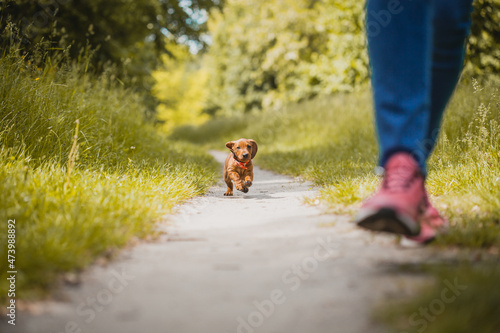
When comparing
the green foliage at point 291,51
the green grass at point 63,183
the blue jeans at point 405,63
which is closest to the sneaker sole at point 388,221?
the blue jeans at point 405,63

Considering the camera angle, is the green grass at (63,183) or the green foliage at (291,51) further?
the green foliage at (291,51)

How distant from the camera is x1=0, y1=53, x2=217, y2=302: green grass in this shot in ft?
5.04

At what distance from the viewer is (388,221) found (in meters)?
1.63

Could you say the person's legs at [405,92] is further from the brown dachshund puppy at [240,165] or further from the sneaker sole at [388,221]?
the brown dachshund puppy at [240,165]

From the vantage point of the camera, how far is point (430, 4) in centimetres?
185

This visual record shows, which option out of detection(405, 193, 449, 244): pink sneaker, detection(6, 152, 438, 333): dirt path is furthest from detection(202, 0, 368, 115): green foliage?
detection(6, 152, 438, 333): dirt path

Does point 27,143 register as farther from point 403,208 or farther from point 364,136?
point 364,136

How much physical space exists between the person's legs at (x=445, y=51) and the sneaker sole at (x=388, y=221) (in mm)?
492

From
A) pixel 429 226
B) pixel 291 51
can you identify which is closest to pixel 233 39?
pixel 291 51

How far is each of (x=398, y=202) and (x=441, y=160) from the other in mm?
2136

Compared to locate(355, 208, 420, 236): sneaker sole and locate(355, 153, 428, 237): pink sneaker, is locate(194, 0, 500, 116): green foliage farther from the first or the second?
locate(355, 208, 420, 236): sneaker sole

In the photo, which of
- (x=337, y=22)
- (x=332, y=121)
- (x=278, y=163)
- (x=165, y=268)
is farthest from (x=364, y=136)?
(x=337, y=22)

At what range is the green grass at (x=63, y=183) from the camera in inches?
60.5

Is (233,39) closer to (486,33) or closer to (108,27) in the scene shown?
(108,27)
